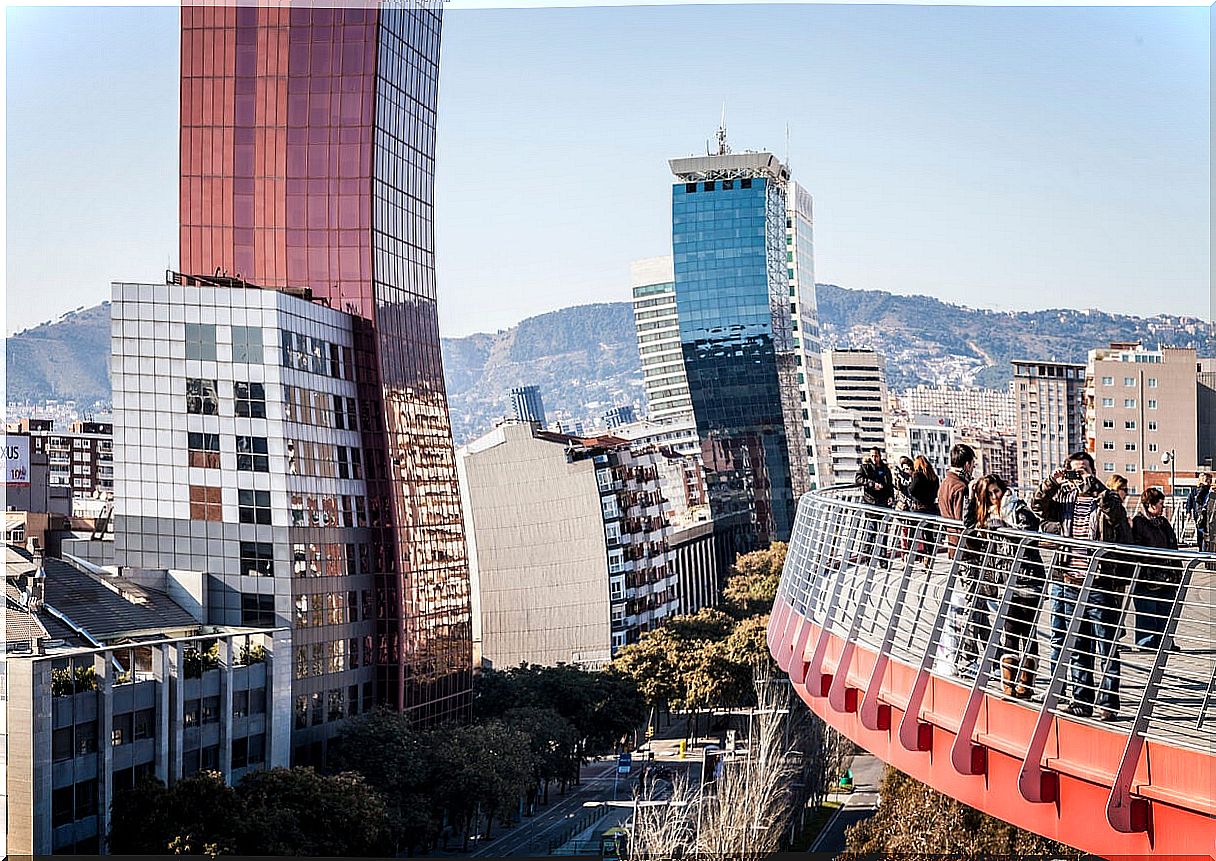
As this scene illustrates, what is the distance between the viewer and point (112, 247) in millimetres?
57094

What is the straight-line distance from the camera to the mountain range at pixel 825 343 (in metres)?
102

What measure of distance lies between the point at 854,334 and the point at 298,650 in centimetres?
8749

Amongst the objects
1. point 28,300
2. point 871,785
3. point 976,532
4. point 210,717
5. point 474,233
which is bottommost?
point 871,785

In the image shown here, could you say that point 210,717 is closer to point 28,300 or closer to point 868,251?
point 28,300

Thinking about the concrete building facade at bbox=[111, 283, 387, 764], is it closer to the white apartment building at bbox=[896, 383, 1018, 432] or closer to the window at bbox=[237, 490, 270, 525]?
the window at bbox=[237, 490, 270, 525]

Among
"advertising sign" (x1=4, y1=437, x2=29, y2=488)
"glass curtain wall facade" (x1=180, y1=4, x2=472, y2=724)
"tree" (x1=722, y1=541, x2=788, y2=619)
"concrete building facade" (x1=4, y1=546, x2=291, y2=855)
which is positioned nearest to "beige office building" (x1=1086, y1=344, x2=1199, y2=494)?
"tree" (x1=722, y1=541, x2=788, y2=619)

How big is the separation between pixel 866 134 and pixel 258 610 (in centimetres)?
6578

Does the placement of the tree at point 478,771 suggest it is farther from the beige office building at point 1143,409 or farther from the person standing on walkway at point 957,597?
the beige office building at point 1143,409

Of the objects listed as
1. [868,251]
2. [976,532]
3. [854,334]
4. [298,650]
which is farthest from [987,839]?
[854,334]

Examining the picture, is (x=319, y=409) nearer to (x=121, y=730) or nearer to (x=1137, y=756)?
(x=121, y=730)

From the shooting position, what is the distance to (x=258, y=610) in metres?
23.4

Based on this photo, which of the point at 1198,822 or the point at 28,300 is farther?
the point at 28,300

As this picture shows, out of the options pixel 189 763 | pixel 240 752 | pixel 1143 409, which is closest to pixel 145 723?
pixel 189 763

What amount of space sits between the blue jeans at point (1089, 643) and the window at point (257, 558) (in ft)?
62.6
